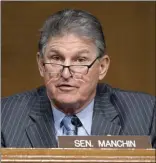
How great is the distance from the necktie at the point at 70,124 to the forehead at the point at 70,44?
24cm

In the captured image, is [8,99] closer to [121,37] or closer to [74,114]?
[74,114]

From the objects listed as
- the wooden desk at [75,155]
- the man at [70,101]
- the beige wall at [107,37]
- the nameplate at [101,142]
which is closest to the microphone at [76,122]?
the man at [70,101]

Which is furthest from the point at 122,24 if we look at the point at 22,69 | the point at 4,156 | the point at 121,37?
the point at 4,156

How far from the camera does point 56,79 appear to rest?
1689mm

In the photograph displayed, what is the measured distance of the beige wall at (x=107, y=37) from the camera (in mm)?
2705

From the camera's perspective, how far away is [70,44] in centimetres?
169

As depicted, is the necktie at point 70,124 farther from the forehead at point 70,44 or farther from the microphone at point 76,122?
the forehead at point 70,44

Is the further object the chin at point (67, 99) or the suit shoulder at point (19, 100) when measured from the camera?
the suit shoulder at point (19, 100)

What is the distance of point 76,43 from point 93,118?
0.93ft

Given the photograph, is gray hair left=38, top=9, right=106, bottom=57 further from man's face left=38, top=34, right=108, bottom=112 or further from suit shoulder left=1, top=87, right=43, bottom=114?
suit shoulder left=1, top=87, right=43, bottom=114

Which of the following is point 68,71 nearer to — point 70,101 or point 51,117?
point 70,101

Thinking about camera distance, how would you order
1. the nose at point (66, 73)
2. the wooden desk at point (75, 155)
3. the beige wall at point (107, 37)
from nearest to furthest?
the wooden desk at point (75, 155)
the nose at point (66, 73)
the beige wall at point (107, 37)

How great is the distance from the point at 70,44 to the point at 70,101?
0.62 ft

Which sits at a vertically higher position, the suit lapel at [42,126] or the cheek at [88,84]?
the cheek at [88,84]
